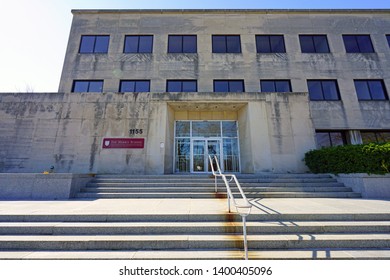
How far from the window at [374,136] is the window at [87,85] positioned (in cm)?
2087

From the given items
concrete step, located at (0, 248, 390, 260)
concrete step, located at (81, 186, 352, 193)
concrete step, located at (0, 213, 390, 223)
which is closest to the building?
concrete step, located at (81, 186, 352, 193)

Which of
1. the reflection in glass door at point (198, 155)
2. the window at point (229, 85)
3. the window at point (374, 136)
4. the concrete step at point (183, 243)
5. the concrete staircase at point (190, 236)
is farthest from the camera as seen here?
the window at point (229, 85)

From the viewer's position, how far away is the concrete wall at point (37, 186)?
637 centimetres

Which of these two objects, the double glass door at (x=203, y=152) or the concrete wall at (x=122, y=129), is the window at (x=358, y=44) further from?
the double glass door at (x=203, y=152)

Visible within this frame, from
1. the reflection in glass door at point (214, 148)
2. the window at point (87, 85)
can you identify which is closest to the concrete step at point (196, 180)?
the reflection in glass door at point (214, 148)

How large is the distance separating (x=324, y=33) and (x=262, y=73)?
722 cm

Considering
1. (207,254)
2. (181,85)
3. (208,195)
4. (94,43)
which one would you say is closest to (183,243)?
(207,254)

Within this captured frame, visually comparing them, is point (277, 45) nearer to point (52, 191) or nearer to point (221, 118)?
point (221, 118)

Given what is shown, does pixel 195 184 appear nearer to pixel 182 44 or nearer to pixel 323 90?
pixel 182 44

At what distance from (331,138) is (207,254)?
14.7m

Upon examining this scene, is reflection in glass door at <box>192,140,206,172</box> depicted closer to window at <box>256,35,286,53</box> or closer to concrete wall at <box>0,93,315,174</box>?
concrete wall at <box>0,93,315,174</box>

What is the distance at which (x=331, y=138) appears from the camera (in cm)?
1339
